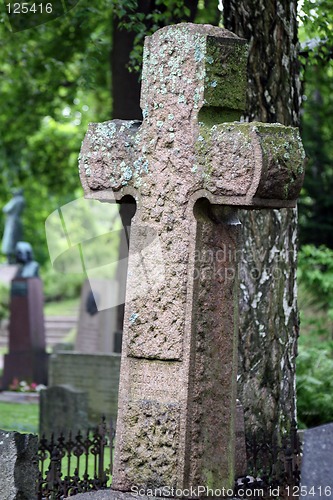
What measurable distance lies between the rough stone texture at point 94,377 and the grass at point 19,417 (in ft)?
2.30

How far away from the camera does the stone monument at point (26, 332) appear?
21406mm

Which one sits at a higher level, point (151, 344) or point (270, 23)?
point (270, 23)

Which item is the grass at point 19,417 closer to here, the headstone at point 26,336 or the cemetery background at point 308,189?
the headstone at point 26,336

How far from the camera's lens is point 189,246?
20.2 feet

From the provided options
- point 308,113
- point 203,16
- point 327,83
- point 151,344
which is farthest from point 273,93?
point 308,113

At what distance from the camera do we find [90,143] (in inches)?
263

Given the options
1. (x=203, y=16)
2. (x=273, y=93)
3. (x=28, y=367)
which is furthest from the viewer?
(x=28, y=367)

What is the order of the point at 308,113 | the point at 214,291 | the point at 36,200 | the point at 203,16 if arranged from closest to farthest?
the point at 214,291 < the point at 203,16 < the point at 308,113 < the point at 36,200

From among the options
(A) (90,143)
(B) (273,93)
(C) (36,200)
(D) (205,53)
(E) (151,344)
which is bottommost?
(E) (151,344)

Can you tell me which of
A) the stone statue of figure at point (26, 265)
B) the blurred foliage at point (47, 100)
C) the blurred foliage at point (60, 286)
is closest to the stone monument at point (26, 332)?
the stone statue of figure at point (26, 265)

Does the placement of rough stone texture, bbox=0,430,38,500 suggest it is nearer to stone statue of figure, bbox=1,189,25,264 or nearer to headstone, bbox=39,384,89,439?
headstone, bbox=39,384,89,439

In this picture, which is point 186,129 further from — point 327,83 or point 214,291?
point 327,83

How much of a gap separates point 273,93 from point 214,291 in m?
3.82

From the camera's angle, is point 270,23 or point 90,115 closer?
point 270,23
